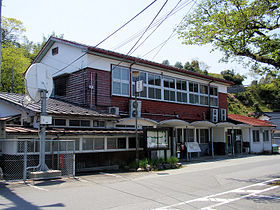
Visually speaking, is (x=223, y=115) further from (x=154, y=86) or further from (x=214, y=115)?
(x=154, y=86)

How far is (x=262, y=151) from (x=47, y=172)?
2436 centimetres

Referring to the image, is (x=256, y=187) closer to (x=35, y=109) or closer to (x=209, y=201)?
(x=209, y=201)

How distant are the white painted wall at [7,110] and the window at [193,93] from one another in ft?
47.3

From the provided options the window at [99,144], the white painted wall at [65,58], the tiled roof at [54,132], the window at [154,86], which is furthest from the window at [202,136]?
the white painted wall at [65,58]

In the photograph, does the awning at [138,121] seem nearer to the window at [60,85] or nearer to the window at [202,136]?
the window at [60,85]

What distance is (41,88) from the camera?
37.4 ft

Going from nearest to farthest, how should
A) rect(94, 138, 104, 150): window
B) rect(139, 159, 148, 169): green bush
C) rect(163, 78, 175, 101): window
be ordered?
rect(94, 138, 104, 150): window < rect(139, 159, 148, 169): green bush < rect(163, 78, 175, 101): window

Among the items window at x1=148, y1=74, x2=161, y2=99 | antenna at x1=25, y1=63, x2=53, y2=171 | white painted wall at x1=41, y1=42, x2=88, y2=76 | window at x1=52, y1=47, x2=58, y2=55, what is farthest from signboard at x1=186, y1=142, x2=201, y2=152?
antenna at x1=25, y1=63, x2=53, y2=171

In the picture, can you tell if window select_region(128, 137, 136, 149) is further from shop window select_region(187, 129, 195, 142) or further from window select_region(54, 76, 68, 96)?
shop window select_region(187, 129, 195, 142)

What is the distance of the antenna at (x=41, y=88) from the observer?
1075 centimetres

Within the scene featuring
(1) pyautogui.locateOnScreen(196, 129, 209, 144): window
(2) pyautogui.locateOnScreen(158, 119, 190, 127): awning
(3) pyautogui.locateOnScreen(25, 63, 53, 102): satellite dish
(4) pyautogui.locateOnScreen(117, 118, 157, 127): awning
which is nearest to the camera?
(3) pyautogui.locateOnScreen(25, 63, 53, 102): satellite dish

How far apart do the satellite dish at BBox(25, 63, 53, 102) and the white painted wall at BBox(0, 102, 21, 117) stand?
318 cm

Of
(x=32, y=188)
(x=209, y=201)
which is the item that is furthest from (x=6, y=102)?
(x=209, y=201)

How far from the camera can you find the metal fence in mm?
11383
